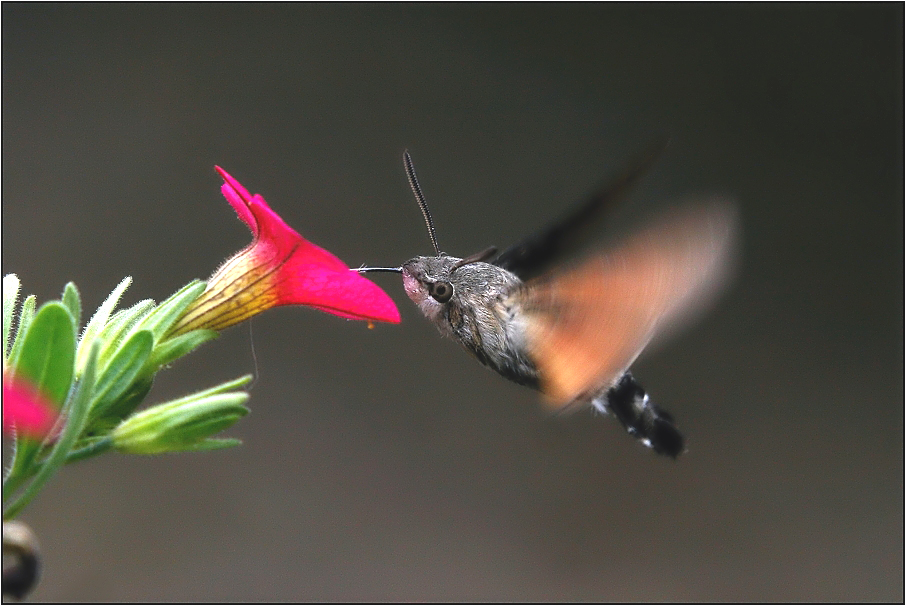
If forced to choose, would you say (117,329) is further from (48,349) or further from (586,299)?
(586,299)

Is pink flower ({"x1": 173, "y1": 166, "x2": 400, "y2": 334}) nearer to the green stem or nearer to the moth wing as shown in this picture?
the green stem

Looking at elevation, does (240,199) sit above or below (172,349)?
above

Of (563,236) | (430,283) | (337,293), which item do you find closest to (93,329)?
(337,293)

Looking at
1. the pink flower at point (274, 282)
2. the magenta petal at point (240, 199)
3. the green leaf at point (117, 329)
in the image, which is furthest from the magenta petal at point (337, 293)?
the green leaf at point (117, 329)

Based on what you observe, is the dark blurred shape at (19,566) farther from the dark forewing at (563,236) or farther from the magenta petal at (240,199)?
the dark forewing at (563,236)

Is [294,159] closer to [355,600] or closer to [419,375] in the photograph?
[419,375]

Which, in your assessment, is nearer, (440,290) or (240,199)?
(240,199)

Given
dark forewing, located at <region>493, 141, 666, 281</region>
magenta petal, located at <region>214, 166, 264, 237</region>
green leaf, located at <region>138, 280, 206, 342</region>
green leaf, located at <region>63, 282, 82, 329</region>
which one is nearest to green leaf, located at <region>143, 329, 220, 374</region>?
green leaf, located at <region>138, 280, 206, 342</region>
